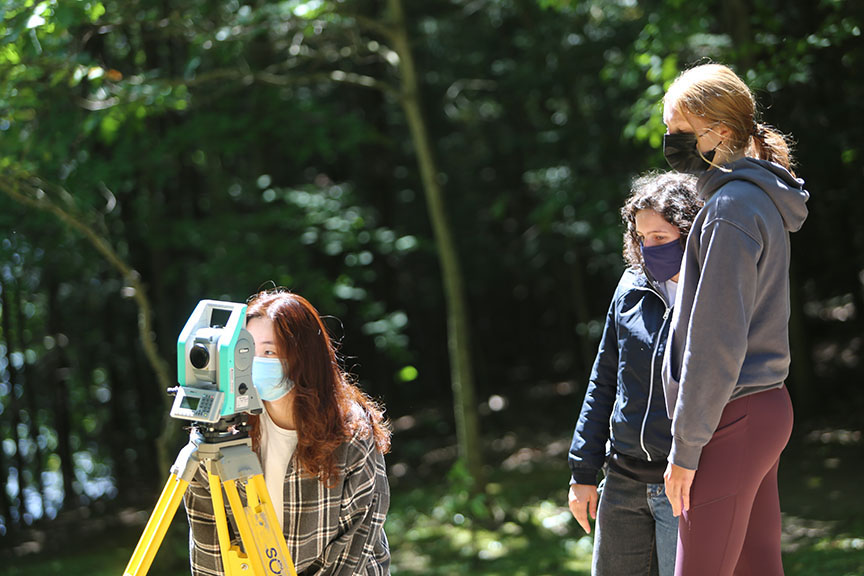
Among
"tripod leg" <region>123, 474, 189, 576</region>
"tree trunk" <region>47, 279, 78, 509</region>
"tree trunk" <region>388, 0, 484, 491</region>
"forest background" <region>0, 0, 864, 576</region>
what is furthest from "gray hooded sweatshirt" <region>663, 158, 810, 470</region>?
"tree trunk" <region>47, 279, 78, 509</region>

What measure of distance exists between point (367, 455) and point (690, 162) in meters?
1.11

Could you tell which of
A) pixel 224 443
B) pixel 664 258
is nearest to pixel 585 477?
pixel 664 258

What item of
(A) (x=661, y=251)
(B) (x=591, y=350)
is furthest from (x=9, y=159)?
(B) (x=591, y=350)

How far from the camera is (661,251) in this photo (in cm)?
219

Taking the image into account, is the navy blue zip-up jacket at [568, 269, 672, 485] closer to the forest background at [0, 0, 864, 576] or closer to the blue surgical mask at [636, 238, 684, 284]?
the blue surgical mask at [636, 238, 684, 284]

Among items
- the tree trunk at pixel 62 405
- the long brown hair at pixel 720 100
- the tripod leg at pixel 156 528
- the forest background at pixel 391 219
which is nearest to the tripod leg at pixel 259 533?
the tripod leg at pixel 156 528

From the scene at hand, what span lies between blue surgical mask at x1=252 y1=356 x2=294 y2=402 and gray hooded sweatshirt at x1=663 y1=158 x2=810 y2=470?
929 mm

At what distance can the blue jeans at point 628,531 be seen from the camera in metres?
2.26

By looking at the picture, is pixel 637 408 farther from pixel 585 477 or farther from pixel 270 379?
pixel 270 379

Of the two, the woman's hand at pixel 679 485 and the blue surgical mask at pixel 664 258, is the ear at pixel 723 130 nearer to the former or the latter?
the blue surgical mask at pixel 664 258

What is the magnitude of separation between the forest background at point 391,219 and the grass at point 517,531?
0.04 metres

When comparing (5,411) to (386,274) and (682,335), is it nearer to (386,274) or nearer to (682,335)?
(386,274)

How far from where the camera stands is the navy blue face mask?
2.19m

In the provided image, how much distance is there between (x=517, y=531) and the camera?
6.92m
